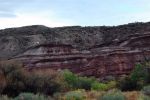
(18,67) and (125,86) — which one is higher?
(18,67)

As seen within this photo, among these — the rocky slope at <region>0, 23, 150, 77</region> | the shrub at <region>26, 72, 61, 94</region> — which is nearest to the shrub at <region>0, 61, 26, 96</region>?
the shrub at <region>26, 72, 61, 94</region>

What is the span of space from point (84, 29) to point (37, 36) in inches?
264

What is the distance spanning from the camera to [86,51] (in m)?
57.0

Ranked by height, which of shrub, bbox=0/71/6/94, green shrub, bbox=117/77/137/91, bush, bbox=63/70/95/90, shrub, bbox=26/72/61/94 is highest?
shrub, bbox=0/71/6/94

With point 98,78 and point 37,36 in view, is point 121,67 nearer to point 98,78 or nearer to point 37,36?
point 98,78

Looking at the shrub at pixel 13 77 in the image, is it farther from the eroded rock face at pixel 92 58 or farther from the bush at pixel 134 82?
the eroded rock face at pixel 92 58

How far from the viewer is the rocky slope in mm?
53469

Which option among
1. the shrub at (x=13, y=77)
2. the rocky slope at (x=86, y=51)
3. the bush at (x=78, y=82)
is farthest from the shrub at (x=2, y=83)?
the rocky slope at (x=86, y=51)

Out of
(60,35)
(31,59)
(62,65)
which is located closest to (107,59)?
(62,65)

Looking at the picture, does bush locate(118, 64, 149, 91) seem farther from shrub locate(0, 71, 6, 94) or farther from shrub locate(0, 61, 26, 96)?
shrub locate(0, 71, 6, 94)

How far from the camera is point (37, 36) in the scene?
69.3 meters

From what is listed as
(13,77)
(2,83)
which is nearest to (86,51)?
(13,77)

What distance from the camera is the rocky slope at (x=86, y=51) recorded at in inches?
2105

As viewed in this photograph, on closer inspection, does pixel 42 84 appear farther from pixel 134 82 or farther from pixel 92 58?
pixel 92 58
